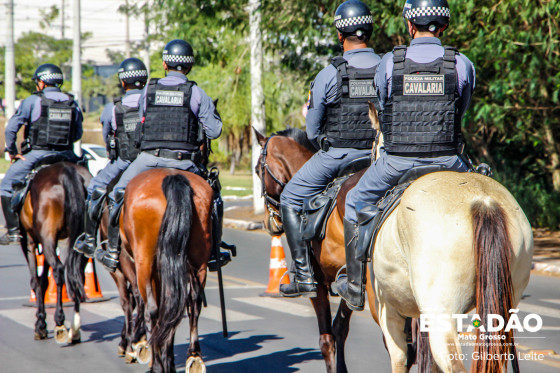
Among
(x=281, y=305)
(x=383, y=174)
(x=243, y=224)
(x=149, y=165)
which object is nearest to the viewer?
(x=383, y=174)

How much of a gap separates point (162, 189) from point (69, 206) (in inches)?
101

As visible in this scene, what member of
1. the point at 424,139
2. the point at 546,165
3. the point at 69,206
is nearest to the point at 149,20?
the point at 546,165

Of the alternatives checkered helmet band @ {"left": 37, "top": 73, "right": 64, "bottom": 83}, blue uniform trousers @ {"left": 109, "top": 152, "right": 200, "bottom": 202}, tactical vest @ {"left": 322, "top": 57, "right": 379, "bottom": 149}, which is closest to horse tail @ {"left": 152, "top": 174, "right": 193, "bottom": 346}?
blue uniform trousers @ {"left": 109, "top": 152, "right": 200, "bottom": 202}

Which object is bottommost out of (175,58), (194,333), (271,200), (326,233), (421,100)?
(194,333)

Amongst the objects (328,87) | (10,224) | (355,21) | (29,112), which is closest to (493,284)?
(328,87)

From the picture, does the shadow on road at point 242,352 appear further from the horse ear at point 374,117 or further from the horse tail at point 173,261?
the horse ear at point 374,117

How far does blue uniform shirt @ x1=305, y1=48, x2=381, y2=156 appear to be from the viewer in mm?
5926

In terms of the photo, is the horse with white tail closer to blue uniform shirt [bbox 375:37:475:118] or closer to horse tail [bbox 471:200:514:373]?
horse tail [bbox 471:200:514:373]

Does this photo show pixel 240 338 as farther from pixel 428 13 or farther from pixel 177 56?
pixel 428 13

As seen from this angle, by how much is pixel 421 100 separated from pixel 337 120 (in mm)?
1465

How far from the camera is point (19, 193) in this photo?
9.06 meters

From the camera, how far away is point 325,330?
20.3 ft

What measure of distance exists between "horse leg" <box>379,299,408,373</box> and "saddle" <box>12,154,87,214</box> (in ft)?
18.1

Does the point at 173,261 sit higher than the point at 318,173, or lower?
lower
